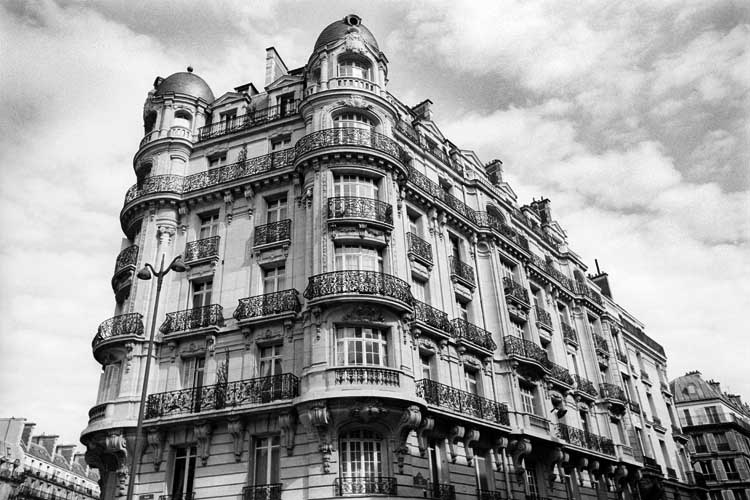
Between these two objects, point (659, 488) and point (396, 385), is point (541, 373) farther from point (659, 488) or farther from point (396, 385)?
point (659, 488)

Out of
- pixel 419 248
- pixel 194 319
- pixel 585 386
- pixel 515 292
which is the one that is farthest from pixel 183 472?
pixel 585 386

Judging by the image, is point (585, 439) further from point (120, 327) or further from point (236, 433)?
point (120, 327)

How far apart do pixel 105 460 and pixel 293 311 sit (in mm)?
8919

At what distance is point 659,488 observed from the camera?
120ft

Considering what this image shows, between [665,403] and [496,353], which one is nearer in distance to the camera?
[496,353]

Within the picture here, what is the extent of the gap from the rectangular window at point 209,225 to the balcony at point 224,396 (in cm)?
670

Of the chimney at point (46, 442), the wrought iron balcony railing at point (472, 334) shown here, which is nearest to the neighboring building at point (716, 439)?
the wrought iron balcony railing at point (472, 334)

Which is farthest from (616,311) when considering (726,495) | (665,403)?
(726,495)

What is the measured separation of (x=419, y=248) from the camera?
25.3m

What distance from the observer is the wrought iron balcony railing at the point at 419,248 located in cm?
2472

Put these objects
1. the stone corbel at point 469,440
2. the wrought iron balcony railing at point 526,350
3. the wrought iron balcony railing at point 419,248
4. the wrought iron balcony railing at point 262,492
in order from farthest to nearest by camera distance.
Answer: the wrought iron balcony railing at point 526,350 → the wrought iron balcony railing at point 419,248 → the stone corbel at point 469,440 → the wrought iron balcony railing at point 262,492

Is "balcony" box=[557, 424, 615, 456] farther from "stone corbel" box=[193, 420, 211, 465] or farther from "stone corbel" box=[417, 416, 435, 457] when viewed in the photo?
"stone corbel" box=[193, 420, 211, 465]

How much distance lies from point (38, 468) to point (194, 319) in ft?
186

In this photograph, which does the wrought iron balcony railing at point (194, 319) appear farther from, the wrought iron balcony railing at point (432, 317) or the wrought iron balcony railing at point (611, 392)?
the wrought iron balcony railing at point (611, 392)
